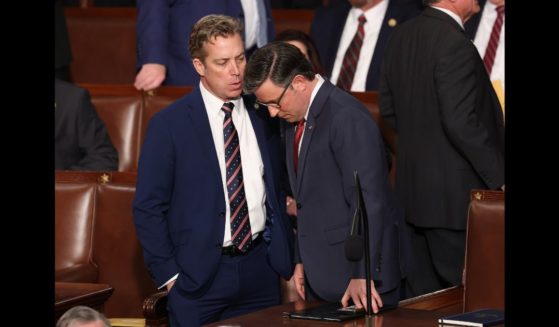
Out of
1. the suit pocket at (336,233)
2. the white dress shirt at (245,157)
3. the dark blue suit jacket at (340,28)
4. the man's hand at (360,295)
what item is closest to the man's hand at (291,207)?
the white dress shirt at (245,157)

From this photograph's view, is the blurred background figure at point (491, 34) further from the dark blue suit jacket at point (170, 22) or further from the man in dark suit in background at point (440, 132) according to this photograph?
the dark blue suit jacket at point (170, 22)

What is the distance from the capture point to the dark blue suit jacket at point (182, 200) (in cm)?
324

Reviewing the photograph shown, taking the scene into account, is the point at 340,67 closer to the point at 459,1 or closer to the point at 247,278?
the point at 459,1

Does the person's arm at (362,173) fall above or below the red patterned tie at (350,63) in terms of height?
below

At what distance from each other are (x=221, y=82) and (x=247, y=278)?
656 millimetres

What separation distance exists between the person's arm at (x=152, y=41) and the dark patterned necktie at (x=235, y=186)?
1.63 meters

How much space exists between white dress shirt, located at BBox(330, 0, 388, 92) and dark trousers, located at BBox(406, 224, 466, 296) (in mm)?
1153

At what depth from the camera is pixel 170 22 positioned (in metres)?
4.96

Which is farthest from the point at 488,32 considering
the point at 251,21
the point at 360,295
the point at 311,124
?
the point at 360,295

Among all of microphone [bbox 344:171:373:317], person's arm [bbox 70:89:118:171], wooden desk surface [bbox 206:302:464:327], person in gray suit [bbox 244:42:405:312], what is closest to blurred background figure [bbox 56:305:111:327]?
wooden desk surface [bbox 206:302:464:327]

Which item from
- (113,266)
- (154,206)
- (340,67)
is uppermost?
(340,67)
